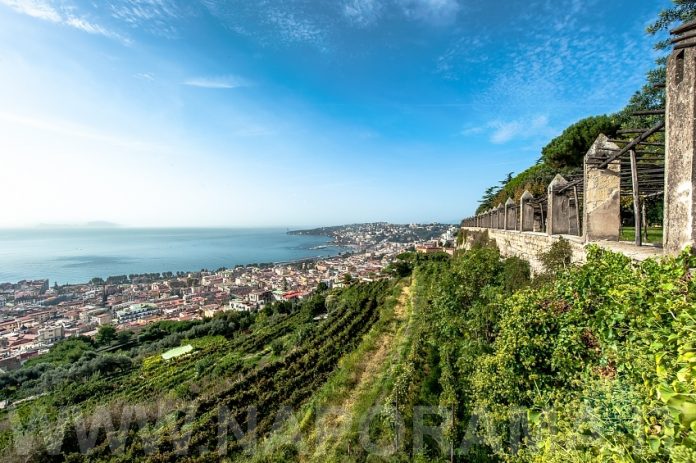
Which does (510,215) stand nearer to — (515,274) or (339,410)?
(515,274)

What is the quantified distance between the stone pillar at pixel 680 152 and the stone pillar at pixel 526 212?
6.29 metres

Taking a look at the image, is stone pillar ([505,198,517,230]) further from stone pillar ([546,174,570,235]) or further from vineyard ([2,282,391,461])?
vineyard ([2,282,391,461])

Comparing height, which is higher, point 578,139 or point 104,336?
point 578,139

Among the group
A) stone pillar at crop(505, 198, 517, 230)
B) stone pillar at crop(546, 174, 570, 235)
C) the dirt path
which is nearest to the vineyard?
the dirt path

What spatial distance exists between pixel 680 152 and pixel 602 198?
2463mm

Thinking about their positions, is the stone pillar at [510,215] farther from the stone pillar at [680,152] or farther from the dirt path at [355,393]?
the stone pillar at [680,152]

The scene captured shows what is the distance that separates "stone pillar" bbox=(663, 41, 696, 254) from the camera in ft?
9.15

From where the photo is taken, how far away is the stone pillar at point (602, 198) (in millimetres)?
5047

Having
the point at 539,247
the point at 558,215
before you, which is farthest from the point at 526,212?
the point at 558,215

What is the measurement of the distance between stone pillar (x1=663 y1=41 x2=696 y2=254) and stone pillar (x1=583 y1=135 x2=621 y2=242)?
2141 mm

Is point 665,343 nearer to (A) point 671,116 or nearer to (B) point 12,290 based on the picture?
(A) point 671,116

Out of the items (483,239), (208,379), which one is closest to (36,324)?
(208,379)

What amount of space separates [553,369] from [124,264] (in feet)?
390

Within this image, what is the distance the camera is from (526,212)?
939cm
